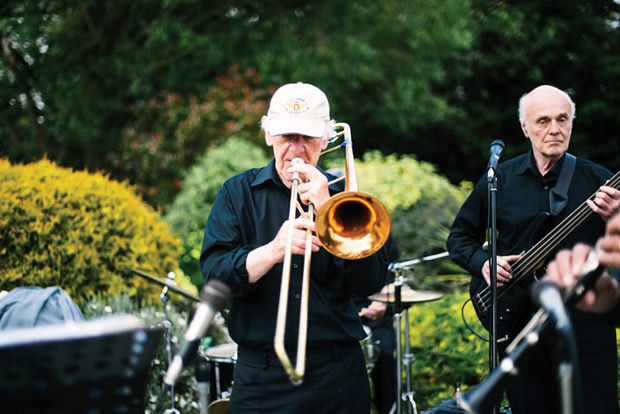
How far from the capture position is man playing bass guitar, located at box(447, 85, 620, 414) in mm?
3197

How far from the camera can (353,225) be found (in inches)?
104

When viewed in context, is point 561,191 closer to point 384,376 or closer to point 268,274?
point 268,274

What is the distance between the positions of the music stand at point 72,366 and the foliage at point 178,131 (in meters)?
8.68

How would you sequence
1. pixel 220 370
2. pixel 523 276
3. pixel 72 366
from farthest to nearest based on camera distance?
pixel 220 370
pixel 523 276
pixel 72 366

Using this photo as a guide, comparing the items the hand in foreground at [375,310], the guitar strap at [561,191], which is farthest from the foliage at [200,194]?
the guitar strap at [561,191]

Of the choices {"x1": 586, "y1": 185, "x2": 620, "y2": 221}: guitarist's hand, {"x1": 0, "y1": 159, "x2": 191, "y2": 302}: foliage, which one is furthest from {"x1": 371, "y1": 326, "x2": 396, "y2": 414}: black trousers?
{"x1": 586, "y1": 185, "x2": 620, "y2": 221}: guitarist's hand

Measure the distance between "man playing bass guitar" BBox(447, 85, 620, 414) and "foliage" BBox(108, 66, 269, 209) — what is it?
7.25 metres

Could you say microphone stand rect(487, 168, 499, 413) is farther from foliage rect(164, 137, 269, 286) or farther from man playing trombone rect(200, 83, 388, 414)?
foliage rect(164, 137, 269, 286)

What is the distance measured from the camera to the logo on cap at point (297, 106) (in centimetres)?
274

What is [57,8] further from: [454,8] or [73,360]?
[73,360]

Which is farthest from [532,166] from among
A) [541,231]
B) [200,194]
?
[200,194]

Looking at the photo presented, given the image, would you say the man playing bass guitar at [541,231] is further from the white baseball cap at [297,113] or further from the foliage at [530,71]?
the foliage at [530,71]

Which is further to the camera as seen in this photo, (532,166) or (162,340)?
(162,340)

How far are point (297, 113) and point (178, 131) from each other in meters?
8.46
